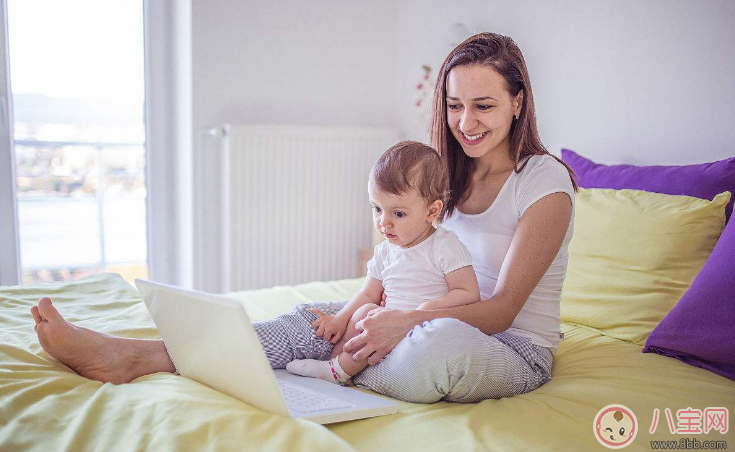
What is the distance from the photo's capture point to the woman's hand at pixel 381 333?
125 cm

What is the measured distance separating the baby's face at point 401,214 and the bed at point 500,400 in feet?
1.23

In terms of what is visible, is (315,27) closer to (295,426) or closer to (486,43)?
(486,43)

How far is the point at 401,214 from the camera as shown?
1.39m

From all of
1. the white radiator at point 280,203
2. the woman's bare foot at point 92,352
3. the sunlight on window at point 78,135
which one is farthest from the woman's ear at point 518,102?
the sunlight on window at point 78,135

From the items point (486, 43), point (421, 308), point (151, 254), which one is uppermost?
point (486, 43)

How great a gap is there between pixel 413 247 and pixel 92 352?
664 millimetres

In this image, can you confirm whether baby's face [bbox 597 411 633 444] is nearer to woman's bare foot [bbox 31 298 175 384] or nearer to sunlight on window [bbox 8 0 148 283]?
woman's bare foot [bbox 31 298 175 384]

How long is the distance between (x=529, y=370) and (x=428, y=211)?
0.39 meters

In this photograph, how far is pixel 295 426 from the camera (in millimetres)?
897

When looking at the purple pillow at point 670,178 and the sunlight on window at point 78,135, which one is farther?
the sunlight on window at point 78,135

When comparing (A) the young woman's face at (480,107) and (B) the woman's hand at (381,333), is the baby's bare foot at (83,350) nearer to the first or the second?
(B) the woman's hand at (381,333)

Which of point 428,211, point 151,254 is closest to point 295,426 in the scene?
point 428,211

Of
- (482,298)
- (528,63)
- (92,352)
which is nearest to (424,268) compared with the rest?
(482,298)

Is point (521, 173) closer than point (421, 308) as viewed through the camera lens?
No
